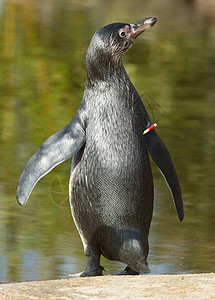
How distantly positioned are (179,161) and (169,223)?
76.4 inches

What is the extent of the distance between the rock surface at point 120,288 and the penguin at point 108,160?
415 mm

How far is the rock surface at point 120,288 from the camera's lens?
10.8 feet

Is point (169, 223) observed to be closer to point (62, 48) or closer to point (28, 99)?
point (28, 99)

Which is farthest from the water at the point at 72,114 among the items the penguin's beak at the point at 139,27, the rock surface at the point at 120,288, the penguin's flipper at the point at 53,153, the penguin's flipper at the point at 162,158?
the rock surface at the point at 120,288

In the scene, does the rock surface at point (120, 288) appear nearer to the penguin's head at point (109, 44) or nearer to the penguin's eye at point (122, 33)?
the penguin's head at point (109, 44)

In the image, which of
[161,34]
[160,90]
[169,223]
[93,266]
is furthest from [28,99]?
[161,34]

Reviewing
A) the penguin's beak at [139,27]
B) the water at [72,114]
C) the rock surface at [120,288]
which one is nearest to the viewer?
the rock surface at [120,288]

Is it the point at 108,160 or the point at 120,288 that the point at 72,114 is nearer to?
the point at 108,160

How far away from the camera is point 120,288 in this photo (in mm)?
3410

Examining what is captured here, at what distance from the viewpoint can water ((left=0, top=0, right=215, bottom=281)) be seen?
4.87 metres

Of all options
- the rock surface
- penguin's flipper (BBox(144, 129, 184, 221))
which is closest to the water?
penguin's flipper (BBox(144, 129, 184, 221))

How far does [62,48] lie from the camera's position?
575 inches

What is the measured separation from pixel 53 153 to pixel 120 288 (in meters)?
0.86

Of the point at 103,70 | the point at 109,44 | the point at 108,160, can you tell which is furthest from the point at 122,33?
the point at 108,160
